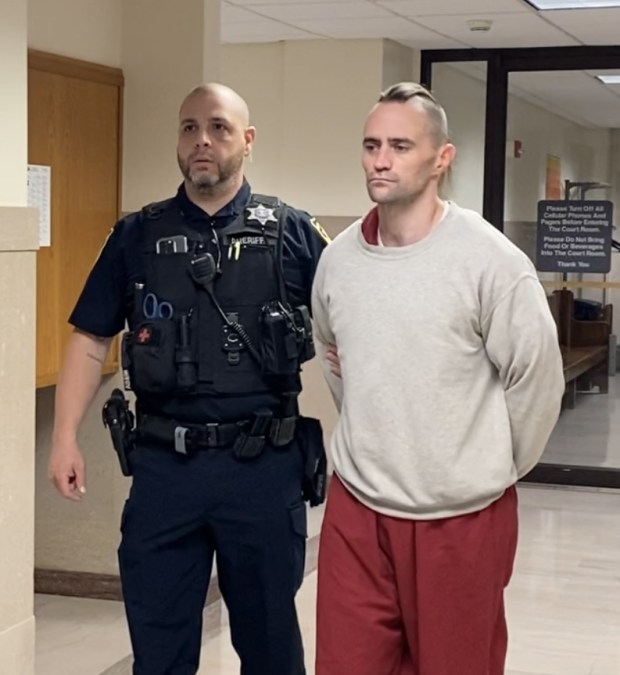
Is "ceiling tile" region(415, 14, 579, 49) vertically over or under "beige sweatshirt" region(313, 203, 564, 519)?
over

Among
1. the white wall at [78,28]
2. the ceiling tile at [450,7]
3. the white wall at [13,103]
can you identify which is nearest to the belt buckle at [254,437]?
the white wall at [13,103]

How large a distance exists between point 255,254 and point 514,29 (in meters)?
4.09

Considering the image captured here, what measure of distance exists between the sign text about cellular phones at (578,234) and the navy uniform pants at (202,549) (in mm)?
4967

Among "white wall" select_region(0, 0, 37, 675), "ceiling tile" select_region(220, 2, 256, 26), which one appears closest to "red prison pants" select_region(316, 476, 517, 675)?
"white wall" select_region(0, 0, 37, 675)

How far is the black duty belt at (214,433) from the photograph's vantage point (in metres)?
3.10

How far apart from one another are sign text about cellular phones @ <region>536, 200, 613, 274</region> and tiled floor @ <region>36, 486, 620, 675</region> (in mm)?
1767

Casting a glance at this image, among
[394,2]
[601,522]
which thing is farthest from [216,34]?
[601,522]

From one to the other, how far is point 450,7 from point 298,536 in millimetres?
3646

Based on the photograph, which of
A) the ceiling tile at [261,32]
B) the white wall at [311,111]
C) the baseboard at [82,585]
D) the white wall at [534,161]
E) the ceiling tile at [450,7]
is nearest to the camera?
the baseboard at [82,585]

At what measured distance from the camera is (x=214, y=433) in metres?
3.10

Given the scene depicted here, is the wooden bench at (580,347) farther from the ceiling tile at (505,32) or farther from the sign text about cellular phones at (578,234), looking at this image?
the ceiling tile at (505,32)

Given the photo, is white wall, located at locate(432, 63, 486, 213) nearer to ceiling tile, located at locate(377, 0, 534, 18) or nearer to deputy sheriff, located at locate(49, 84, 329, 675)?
ceiling tile, located at locate(377, 0, 534, 18)

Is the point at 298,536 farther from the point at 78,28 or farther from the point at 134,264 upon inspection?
the point at 78,28

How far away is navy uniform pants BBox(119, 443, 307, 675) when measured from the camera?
311cm
